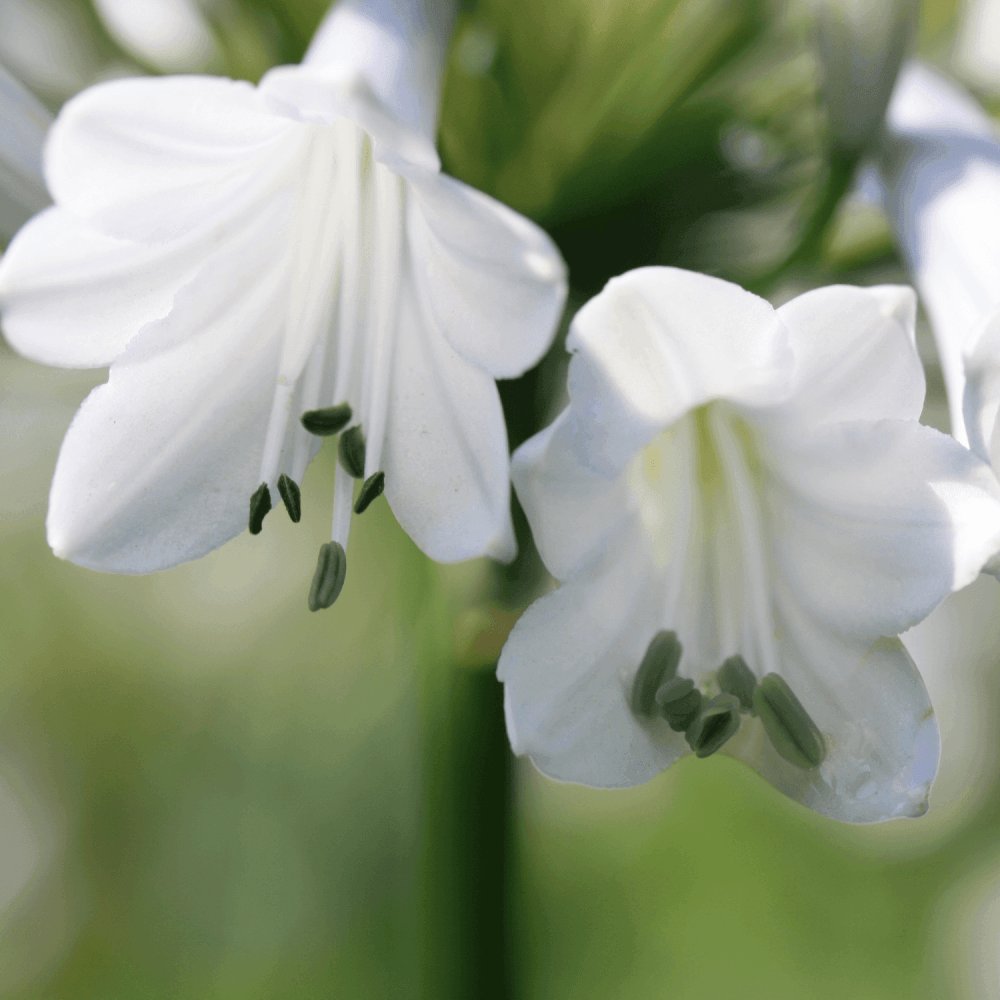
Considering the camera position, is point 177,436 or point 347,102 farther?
point 177,436

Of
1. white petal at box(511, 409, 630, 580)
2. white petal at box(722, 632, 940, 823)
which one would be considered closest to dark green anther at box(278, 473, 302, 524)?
white petal at box(511, 409, 630, 580)

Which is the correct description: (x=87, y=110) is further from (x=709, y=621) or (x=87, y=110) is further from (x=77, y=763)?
(x=77, y=763)

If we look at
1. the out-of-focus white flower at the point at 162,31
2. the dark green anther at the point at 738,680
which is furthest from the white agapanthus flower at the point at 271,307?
the out-of-focus white flower at the point at 162,31

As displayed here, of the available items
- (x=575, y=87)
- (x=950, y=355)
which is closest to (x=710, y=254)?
(x=575, y=87)

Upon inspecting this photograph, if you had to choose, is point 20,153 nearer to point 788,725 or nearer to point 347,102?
point 347,102

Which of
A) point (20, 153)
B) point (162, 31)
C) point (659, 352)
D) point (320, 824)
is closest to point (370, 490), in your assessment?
point (659, 352)

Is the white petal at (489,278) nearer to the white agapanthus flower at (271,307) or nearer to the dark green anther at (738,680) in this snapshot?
the white agapanthus flower at (271,307)
